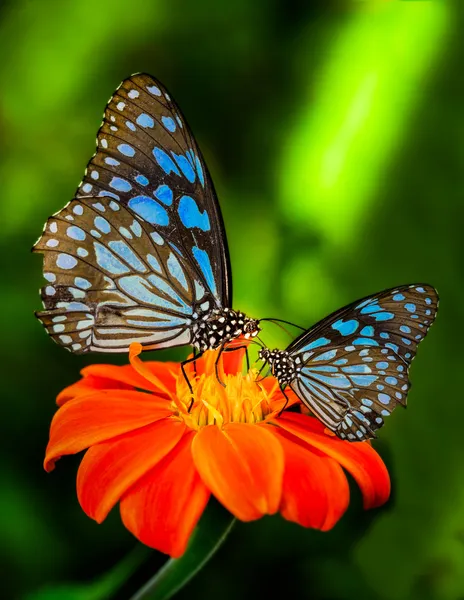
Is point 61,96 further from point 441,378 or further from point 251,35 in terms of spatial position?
point 441,378

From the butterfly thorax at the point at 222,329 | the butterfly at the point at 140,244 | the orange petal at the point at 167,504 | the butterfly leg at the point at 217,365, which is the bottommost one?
the orange petal at the point at 167,504

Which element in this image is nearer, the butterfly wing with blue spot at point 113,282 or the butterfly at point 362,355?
the butterfly at point 362,355

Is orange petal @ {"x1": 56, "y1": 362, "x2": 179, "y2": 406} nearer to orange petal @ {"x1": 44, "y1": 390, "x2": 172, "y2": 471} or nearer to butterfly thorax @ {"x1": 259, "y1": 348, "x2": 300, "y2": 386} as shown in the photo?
orange petal @ {"x1": 44, "y1": 390, "x2": 172, "y2": 471}

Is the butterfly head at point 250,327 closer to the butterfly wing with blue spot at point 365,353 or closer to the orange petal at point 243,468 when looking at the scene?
the butterfly wing with blue spot at point 365,353

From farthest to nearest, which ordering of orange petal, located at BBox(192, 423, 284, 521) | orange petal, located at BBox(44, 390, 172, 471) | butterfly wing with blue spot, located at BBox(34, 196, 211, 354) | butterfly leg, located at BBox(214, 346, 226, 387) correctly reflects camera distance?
butterfly wing with blue spot, located at BBox(34, 196, 211, 354), butterfly leg, located at BBox(214, 346, 226, 387), orange petal, located at BBox(44, 390, 172, 471), orange petal, located at BBox(192, 423, 284, 521)

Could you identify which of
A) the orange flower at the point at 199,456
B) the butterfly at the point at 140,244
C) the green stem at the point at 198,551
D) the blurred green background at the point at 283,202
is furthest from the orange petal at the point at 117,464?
the blurred green background at the point at 283,202

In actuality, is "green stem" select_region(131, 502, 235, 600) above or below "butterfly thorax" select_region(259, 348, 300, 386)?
below

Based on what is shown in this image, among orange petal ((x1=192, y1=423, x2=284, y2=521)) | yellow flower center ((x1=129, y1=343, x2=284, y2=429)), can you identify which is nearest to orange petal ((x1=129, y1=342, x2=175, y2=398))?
yellow flower center ((x1=129, y1=343, x2=284, y2=429))
